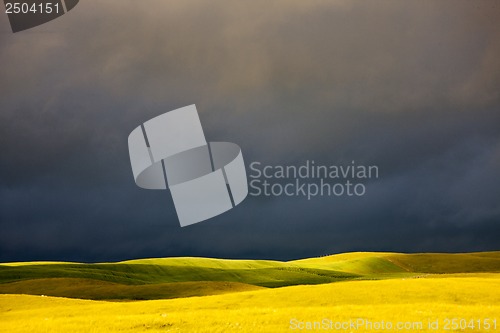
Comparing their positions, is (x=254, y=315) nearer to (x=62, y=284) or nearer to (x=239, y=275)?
(x=62, y=284)

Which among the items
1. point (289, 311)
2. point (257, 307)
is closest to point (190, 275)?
point (257, 307)

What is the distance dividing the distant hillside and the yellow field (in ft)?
71.0

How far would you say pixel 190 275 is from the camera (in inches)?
4407

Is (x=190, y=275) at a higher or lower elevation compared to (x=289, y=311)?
lower

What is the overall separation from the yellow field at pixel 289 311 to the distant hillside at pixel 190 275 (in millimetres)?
21639

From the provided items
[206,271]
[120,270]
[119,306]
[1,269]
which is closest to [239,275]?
[206,271]

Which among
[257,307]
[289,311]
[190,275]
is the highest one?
[289,311]

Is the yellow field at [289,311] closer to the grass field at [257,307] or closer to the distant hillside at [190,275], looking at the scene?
the grass field at [257,307]

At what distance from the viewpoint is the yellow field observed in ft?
93.4

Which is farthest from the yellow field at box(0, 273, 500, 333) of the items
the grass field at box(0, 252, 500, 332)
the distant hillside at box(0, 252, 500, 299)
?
the distant hillside at box(0, 252, 500, 299)

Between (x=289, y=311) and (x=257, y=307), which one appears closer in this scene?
(x=289, y=311)

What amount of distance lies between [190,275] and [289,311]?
81.8 meters

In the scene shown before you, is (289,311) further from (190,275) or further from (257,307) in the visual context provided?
(190,275)

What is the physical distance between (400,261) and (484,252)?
158 feet
